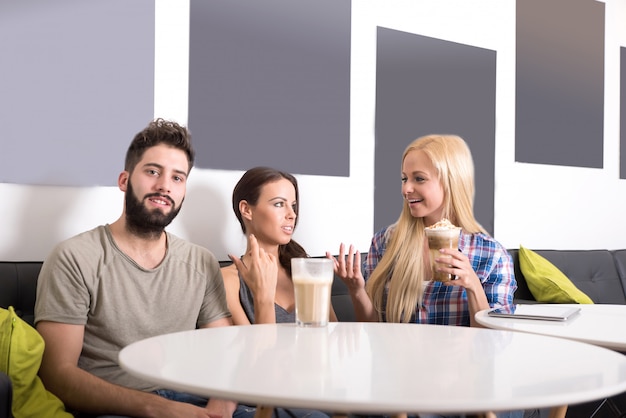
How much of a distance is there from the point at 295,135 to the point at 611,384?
1962mm

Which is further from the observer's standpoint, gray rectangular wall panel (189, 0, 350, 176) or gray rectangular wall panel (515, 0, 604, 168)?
gray rectangular wall panel (515, 0, 604, 168)

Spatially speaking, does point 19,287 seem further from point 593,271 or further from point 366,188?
point 593,271

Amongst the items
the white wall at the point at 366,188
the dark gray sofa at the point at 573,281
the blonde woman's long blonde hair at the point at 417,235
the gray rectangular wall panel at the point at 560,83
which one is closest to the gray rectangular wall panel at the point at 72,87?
the white wall at the point at 366,188

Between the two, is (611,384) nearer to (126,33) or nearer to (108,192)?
A: (108,192)

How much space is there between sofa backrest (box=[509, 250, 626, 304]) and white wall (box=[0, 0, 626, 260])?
8.1 inches

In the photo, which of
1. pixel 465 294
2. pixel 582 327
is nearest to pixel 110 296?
pixel 465 294

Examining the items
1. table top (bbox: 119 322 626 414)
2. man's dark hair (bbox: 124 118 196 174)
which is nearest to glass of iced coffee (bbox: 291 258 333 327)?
table top (bbox: 119 322 626 414)

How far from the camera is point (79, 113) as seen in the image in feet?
7.71

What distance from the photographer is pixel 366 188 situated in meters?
3.11

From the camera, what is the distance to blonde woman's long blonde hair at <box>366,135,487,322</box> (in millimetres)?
2279

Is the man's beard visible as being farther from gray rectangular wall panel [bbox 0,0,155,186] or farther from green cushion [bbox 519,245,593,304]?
green cushion [bbox 519,245,593,304]

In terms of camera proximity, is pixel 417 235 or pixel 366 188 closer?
pixel 417 235

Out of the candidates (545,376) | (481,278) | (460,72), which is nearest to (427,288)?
(481,278)

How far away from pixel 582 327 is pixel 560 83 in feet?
8.27
